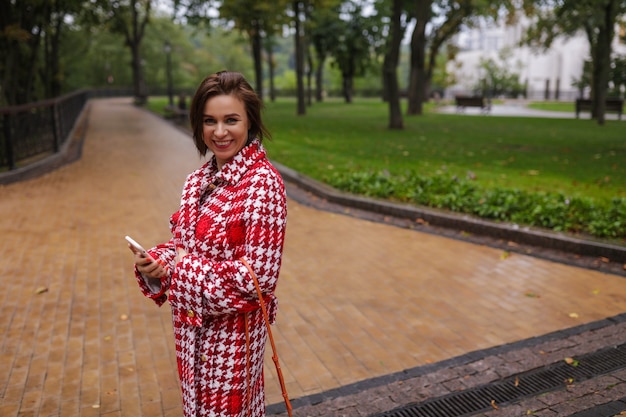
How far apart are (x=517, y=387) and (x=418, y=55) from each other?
21.6 meters

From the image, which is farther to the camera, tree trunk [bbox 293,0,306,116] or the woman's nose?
tree trunk [bbox 293,0,306,116]

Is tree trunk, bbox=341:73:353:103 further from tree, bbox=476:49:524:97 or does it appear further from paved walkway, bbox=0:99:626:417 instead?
paved walkway, bbox=0:99:626:417

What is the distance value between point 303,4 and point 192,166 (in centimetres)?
1646

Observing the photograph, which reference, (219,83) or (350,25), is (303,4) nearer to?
(350,25)

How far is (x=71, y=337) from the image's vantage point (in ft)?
14.8

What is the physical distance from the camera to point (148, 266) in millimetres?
2092

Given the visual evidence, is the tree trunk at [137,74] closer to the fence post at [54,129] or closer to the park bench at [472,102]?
the park bench at [472,102]


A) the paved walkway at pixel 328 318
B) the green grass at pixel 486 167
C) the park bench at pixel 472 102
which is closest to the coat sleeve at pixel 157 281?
the paved walkway at pixel 328 318

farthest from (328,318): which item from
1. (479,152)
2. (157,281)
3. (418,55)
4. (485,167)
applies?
(418,55)

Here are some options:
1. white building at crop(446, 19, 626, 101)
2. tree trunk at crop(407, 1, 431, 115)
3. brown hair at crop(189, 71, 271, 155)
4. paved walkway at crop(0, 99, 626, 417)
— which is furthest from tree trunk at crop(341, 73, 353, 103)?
brown hair at crop(189, 71, 271, 155)

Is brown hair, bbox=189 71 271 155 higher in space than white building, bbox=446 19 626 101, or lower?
lower

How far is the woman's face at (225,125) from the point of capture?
207 centimetres

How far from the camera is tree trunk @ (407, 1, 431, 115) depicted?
66.8 feet

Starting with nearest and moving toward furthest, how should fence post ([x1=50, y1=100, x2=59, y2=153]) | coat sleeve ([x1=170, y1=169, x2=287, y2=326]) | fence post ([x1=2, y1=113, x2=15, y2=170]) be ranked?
coat sleeve ([x1=170, y1=169, x2=287, y2=326]) → fence post ([x1=2, y1=113, x2=15, y2=170]) → fence post ([x1=50, y1=100, x2=59, y2=153])
